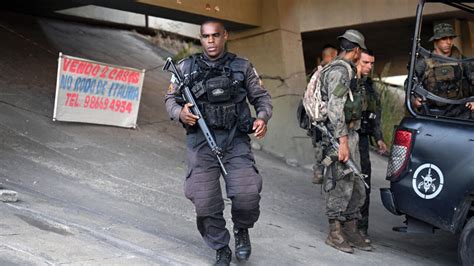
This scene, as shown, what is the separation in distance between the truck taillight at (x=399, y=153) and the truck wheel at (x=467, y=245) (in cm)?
69

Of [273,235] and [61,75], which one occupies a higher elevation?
[61,75]

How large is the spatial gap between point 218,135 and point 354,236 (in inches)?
77.5

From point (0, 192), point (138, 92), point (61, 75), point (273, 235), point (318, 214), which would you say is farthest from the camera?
point (138, 92)

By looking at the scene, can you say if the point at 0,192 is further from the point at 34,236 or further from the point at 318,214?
the point at 318,214

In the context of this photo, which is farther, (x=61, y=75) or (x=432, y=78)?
(x=61, y=75)

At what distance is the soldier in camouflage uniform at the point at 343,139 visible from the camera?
563 centimetres

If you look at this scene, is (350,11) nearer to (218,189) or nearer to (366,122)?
(366,122)

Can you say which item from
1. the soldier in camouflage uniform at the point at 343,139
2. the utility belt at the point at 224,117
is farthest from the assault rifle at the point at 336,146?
the utility belt at the point at 224,117

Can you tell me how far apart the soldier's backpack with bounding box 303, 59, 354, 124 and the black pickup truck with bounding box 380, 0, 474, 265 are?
59cm

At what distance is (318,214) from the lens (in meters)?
7.38

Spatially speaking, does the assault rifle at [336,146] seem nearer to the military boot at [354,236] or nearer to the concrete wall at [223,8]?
the military boot at [354,236]

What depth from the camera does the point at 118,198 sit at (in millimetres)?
6516

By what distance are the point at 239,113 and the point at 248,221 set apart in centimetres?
75

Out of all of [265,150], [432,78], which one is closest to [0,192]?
[432,78]
